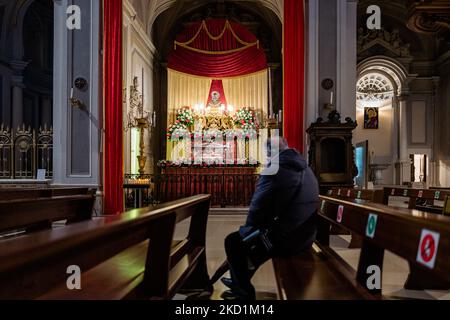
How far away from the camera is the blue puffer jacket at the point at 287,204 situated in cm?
260

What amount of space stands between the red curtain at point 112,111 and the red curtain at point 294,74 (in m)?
3.12

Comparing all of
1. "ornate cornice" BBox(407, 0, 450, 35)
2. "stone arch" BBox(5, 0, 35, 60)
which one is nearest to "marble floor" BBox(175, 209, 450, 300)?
"ornate cornice" BBox(407, 0, 450, 35)

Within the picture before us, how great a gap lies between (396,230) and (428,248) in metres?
0.28

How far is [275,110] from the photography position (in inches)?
521

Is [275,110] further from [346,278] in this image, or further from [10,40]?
[346,278]

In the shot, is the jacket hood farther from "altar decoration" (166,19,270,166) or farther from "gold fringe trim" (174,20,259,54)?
"gold fringe trim" (174,20,259,54)

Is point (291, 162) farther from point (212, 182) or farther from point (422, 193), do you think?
point (212, 182)

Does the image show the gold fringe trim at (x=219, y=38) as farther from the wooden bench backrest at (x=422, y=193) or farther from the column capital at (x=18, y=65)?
the wooden bench backrest at (x=422, y=193)

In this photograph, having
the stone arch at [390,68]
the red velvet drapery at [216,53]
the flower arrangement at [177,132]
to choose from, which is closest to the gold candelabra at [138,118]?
the flower arrangement at [177,132]

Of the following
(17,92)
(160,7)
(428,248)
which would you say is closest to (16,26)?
(17,92)

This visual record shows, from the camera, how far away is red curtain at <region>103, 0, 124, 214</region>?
7.44 metres

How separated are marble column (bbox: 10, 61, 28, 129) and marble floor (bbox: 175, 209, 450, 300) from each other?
8.36m

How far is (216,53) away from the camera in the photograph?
13.2 metres

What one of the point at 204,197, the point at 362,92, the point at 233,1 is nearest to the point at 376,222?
the point at 204,197
